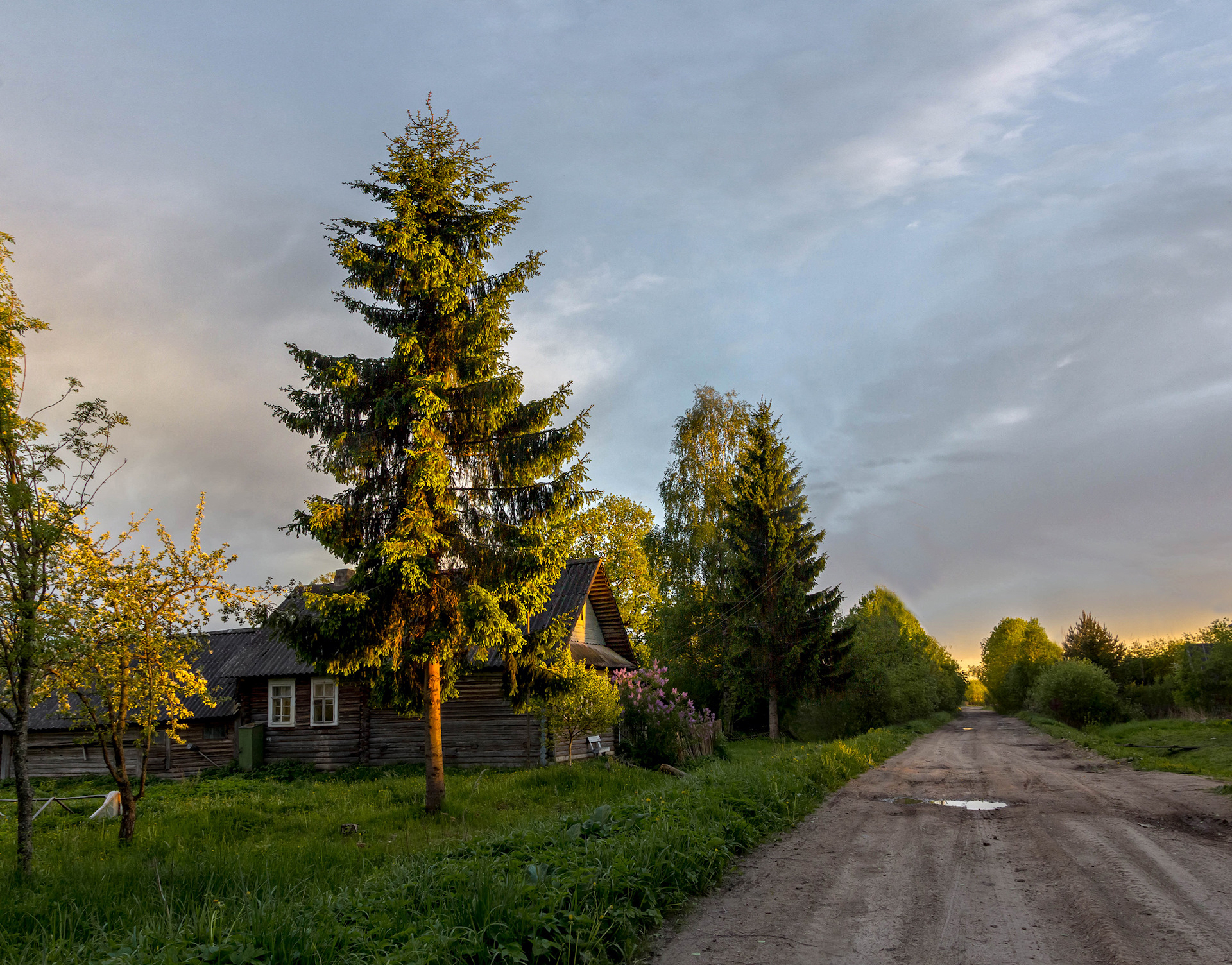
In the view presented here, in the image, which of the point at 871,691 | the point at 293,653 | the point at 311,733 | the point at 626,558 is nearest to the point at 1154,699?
the point at 871,691

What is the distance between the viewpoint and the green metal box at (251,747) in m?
23.2

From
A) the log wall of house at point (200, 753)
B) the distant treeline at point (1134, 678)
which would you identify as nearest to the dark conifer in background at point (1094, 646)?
the distant treeline at point (1134, 678)

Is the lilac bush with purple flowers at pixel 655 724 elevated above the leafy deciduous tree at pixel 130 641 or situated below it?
below

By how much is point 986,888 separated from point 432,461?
32.6 feet

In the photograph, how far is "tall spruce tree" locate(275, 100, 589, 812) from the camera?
42.4 ft

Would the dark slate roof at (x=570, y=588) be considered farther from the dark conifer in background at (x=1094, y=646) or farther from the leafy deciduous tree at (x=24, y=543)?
the dark conifer in background at (x=1094, y=646)

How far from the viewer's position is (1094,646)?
4831 centimetres

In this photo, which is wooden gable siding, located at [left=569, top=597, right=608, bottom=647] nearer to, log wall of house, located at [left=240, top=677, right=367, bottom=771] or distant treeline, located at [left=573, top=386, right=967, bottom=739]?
distant treeline, located at [left=573, top=386, right=967, bottom=739]

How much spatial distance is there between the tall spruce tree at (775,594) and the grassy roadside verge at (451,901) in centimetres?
2260

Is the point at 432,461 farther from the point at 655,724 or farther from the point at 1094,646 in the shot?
the point at 1094,646

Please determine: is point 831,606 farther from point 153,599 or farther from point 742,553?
point 153,599

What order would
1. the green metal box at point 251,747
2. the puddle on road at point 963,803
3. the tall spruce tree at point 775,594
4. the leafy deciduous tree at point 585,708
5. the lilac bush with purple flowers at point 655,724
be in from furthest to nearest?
the tall spruce tree at point 775,594 < the green metal box at point 251,747 < the lilac bush with purple flowers at point 655,724 < the leafy deciduous tree at point 585,708 < the puddle on road at point 963,803

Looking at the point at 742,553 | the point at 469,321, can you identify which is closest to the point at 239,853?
the point at 469,321

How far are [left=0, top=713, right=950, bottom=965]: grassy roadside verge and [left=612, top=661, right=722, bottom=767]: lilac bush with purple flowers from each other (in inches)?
392
